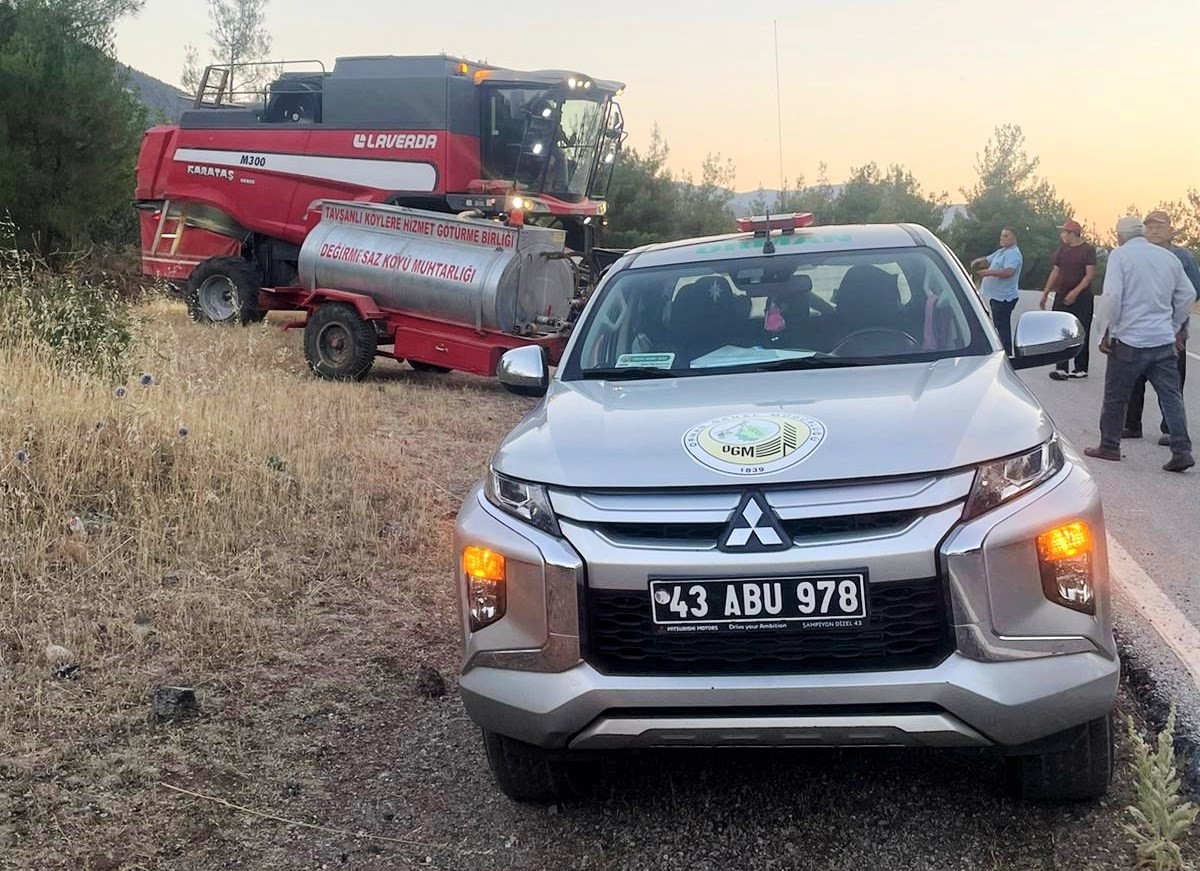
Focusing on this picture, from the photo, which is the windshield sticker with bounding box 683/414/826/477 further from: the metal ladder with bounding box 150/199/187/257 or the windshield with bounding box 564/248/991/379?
the metal ladder with bounding box 150/199/187/257

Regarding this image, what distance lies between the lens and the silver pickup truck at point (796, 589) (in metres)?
2.60

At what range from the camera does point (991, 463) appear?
2.74m

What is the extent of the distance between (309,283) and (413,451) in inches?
186

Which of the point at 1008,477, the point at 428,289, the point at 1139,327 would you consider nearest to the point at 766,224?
the point at 1008,477

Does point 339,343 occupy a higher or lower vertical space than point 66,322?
lower

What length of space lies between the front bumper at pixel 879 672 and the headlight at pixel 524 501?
0.06 m

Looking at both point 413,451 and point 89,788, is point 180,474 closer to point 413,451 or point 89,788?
point 413,451

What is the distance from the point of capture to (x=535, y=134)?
14711 mm

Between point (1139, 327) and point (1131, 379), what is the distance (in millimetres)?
356

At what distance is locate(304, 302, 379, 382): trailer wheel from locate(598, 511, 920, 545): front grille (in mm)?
9249

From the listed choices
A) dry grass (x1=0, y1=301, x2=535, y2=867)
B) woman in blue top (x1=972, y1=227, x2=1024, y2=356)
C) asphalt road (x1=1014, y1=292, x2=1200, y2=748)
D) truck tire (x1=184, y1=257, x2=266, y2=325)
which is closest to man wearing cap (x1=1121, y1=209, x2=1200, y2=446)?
asphalt road (x1=1014, y1=292, x2=1200, y2=748)

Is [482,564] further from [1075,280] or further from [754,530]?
[1075,280]

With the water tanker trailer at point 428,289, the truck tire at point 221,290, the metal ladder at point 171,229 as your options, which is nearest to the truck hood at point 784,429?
the water tanker trailer at point 428,289

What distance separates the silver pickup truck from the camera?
260 centimetres
